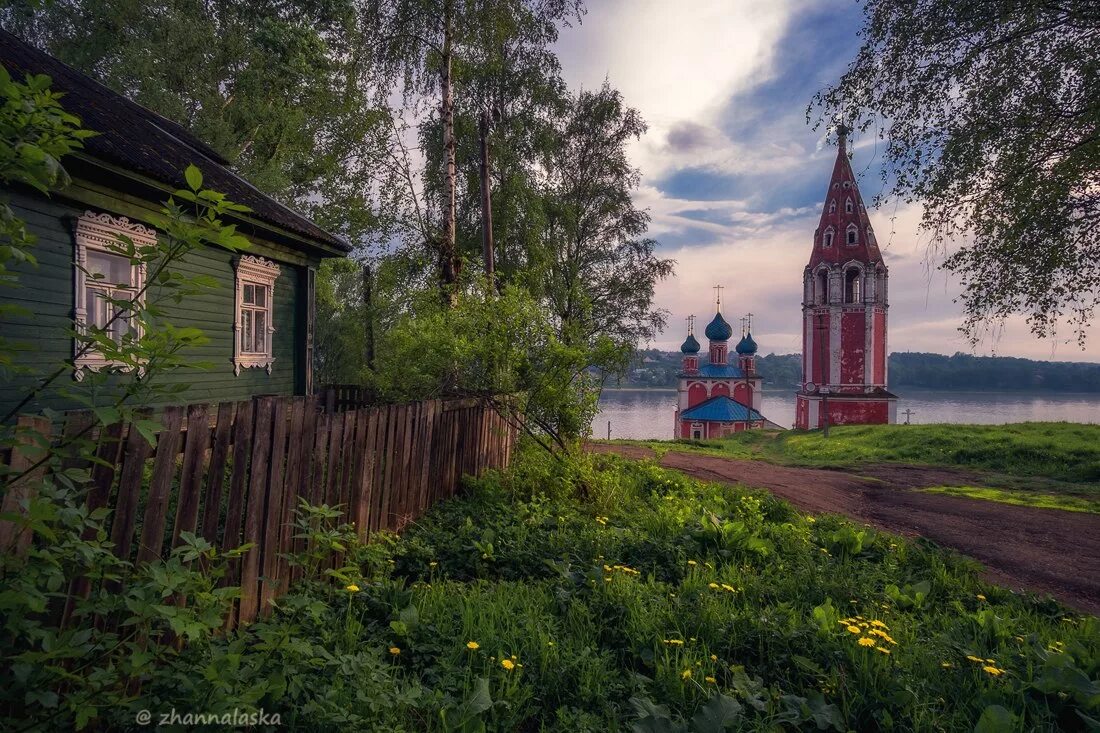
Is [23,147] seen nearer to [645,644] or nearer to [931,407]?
[645,644]

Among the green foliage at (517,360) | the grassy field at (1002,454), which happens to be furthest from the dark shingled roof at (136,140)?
the grassy field at (1002,454)

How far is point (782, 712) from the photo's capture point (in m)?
2.53

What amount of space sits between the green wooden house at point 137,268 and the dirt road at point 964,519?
7578 mm

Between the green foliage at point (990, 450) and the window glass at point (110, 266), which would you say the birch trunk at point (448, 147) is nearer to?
the window glass at point (110, 266)

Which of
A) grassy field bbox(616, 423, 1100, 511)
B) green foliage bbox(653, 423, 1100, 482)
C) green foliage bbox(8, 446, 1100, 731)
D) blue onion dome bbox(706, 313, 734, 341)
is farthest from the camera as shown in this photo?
blue onion dome bbox(706, 313, 734, 341)

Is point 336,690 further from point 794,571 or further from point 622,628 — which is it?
point 794,571

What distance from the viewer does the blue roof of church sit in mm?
42625

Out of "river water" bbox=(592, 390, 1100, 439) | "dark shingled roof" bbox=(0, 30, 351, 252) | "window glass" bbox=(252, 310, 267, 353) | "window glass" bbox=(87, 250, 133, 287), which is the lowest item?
"river water" bbox=(592, 390, 1100, 439)

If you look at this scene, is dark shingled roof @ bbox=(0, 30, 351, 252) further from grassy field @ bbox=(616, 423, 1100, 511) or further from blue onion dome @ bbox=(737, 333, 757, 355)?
blue onion dome @ bbox=(737, 333, 757, 355)

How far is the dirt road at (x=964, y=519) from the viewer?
5457mm

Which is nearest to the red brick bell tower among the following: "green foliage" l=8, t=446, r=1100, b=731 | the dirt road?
the dirt road

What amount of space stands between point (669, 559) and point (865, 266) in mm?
34744

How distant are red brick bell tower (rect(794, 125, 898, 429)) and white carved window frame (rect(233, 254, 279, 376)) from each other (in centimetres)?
2934

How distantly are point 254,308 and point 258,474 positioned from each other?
8.20 m
